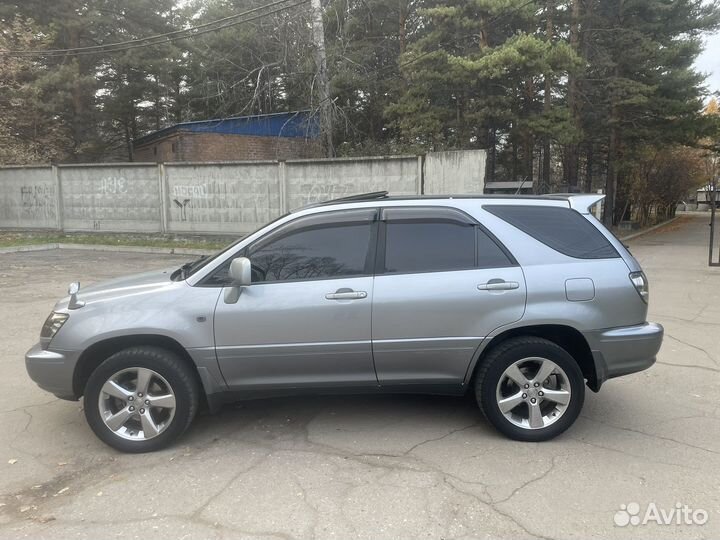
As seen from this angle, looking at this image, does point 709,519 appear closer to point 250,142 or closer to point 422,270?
point 422,270

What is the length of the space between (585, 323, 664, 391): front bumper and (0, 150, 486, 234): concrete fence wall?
10051mm

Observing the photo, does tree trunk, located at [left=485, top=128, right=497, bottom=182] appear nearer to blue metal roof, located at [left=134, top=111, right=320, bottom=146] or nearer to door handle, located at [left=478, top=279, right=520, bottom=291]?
blue metal roof, located at [left=134, top=111, right=320, bottom=146]

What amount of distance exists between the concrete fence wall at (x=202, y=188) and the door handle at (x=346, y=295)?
34.2 feet

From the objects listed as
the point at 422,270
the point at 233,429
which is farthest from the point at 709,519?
the point at 233,429

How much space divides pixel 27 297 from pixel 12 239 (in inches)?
407

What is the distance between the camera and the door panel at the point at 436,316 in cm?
380

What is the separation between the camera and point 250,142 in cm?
2362

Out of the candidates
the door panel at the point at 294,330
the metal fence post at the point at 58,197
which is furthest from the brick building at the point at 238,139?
the door panel at the point at 294,330

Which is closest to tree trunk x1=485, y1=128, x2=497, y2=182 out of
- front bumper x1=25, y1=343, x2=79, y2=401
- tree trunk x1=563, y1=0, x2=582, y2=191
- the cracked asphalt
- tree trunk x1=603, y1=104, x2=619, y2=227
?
tree trunk x1=563, y1=0, x2=582, y2=191

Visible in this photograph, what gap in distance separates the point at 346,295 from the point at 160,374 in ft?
4.54

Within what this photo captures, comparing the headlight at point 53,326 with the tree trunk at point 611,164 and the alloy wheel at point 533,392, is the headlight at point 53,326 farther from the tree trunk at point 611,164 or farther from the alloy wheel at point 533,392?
the tree trunk at point 611,164

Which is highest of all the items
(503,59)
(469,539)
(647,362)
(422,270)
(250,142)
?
(503,59)

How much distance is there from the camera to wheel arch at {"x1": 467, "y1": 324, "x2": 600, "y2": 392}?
3896 mm

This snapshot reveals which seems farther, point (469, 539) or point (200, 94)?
point (200, 94)
